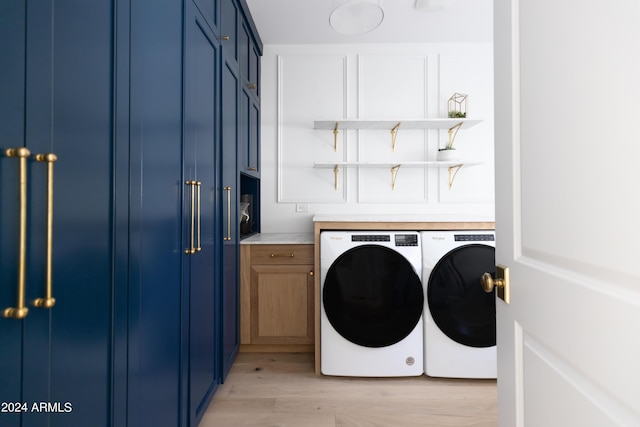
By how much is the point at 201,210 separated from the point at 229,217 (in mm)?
474

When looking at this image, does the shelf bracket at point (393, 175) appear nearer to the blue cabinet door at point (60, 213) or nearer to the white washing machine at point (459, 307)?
the white washing machine at point (459, 307)

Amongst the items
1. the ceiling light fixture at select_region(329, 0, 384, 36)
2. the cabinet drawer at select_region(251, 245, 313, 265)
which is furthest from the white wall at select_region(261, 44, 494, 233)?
the ceiling light fixture at select_region(329, 0, 384, 36)

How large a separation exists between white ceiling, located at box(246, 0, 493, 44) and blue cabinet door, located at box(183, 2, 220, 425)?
100 centimetres

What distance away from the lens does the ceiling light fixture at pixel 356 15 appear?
1.61m

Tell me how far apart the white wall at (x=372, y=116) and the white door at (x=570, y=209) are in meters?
2.07

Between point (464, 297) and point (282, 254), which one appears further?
point (282, 254)

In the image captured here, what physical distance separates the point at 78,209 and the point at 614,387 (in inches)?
40.2

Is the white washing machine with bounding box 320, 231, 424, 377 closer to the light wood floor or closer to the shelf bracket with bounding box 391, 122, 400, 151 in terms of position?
the light wood floor

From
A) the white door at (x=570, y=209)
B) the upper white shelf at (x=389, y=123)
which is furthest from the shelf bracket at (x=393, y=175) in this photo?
the white door at (x=570, y=209)

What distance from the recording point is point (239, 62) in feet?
7.02

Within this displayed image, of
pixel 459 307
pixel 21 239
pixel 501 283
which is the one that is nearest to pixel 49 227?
pixel 21 239

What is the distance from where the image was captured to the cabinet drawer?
7.37ft

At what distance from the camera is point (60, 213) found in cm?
67

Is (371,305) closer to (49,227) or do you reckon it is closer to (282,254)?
(282,254)
